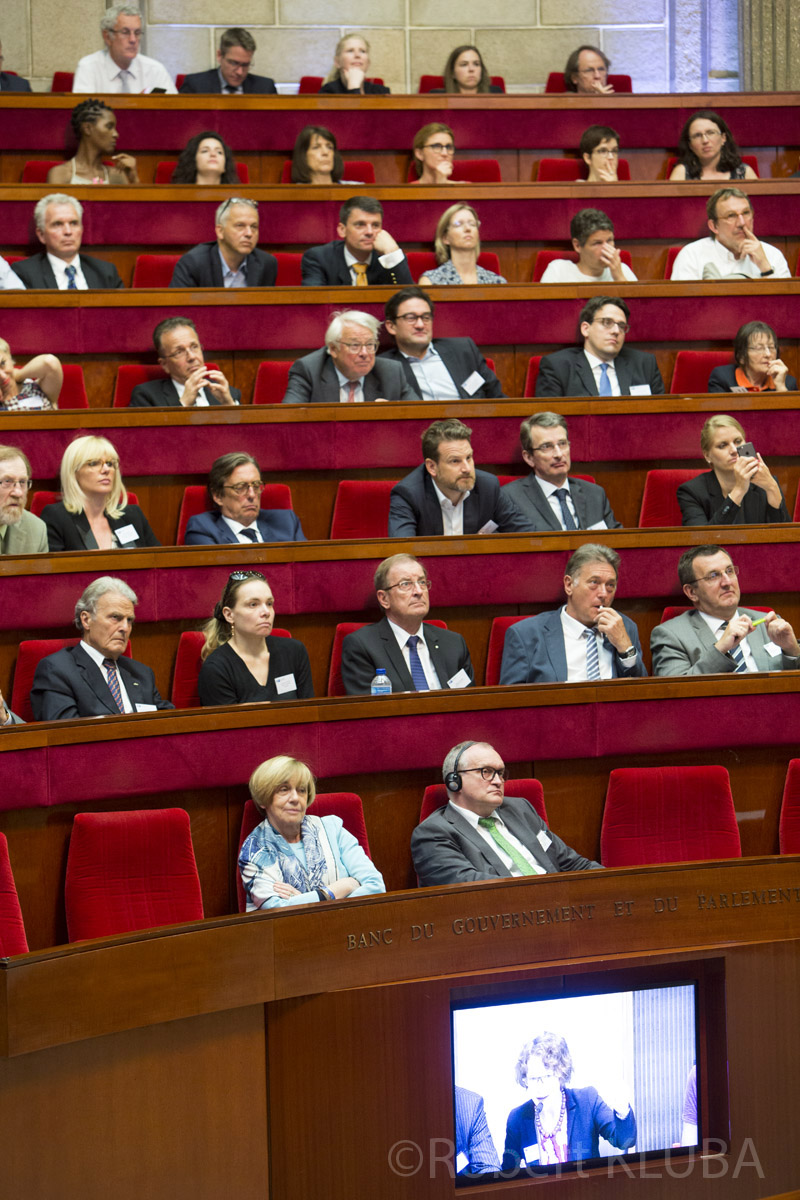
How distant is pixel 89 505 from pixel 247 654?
0.28 meters

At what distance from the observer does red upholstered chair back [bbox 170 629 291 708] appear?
1333 mm

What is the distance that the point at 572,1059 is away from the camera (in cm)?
94

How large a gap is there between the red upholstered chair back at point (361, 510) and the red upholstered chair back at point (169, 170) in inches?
A: 33.3

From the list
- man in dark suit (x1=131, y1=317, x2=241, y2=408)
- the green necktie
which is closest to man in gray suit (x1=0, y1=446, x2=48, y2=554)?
man in dark suit (x1=131, y1=317, x2=241, y2=408)

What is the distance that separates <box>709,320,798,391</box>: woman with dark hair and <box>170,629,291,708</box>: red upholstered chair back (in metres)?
0.73

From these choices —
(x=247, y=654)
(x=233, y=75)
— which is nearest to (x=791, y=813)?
(x=247, y=654)

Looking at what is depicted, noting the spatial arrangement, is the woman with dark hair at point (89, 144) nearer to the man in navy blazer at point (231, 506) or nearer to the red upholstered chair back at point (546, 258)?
the red upholstered chair back at point (546, 258)

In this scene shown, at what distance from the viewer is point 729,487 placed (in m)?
1.57

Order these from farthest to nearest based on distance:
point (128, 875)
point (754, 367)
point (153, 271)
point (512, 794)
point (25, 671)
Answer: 1. point (153, 271)
2. point (754, 367)
3. point (25, 671)
4. point (512, 794)
5. point (128, 875)

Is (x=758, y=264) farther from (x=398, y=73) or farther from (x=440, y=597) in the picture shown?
(x=398, y=73)

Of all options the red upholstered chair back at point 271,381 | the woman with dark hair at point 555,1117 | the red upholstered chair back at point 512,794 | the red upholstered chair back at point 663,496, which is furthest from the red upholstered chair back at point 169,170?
the woman with dark hair at point 555,1117

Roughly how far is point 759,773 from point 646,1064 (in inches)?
13.9

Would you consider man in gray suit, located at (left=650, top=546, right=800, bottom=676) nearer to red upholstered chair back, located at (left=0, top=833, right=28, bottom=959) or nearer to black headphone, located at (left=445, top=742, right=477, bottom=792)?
black headphone, located at (left=445, top=742, right=477, bottom=792)

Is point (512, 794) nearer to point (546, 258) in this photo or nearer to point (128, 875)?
point (128, 875)
